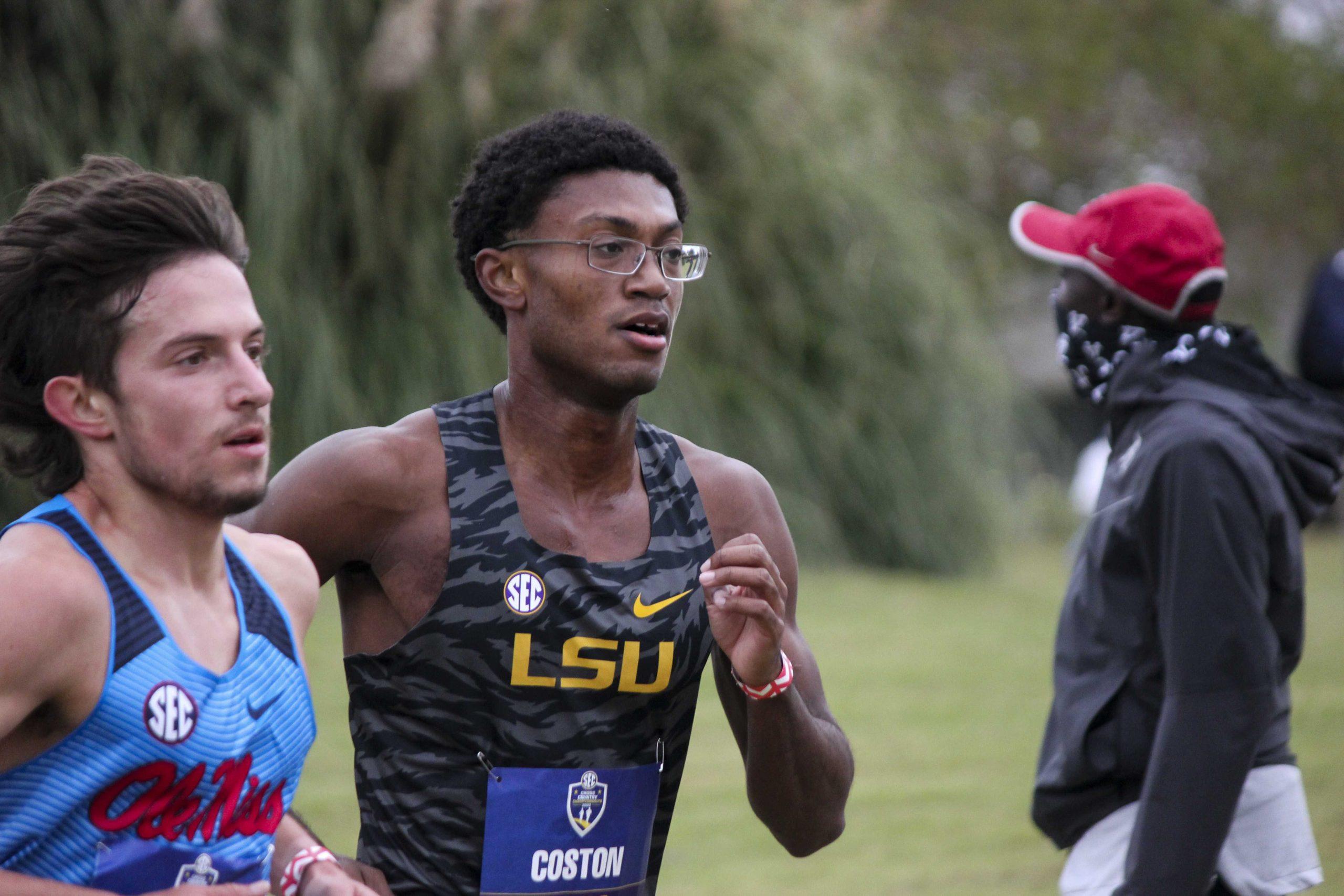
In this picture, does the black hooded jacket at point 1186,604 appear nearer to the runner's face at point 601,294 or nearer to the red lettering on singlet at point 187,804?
the runner's face at point 601,294

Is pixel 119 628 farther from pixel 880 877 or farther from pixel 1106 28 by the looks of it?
pixel 1106 28

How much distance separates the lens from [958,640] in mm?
9453

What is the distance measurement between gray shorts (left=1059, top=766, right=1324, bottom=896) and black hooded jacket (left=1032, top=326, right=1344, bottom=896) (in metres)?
A: 0.05

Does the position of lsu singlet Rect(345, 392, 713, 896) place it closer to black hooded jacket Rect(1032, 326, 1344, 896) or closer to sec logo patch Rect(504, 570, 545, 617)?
sec logo patch Rect(504, 570, 545, 617)

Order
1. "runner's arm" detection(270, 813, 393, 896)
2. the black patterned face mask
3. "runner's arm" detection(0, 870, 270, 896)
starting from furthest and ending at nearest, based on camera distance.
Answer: the black patterned face mask
"runner's arm" detection(270, 813, 393, 896)
"runner's arm" detection(0, 870, 270, 896)

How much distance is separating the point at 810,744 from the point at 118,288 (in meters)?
1.44

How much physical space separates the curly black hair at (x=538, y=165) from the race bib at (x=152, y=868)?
4.56ft

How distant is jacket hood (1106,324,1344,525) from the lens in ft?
10.1

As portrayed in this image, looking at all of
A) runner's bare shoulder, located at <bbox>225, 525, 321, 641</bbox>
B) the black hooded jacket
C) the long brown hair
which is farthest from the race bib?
the black hooded jacket

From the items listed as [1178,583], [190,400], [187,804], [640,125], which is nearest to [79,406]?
[190,400]

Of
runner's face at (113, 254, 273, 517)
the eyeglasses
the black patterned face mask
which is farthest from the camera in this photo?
the black patterned face mask

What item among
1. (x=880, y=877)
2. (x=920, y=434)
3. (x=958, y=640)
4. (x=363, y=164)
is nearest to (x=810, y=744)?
(x=880, y=877)

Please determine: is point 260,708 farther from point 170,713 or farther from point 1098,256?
point 1098,256

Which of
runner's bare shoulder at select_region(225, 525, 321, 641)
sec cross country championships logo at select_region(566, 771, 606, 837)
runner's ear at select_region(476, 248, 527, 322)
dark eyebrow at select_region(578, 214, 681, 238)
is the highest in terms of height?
dark eyebrow at select_region(578, 214, 681, 238)
